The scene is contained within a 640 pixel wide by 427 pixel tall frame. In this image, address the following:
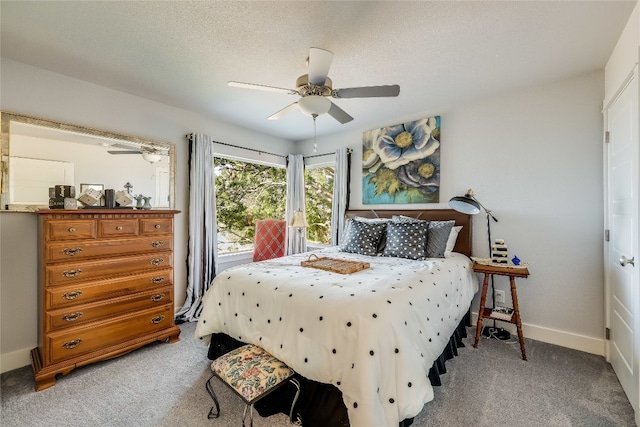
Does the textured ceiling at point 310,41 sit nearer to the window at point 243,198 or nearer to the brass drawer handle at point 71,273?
the window at point 243,198

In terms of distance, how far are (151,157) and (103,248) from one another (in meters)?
1.26

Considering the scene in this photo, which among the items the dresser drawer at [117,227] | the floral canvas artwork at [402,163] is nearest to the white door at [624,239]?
the floral canvas artwork at [402,163]

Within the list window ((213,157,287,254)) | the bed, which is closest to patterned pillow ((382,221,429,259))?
the bed

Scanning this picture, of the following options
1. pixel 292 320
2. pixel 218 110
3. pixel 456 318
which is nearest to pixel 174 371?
pixel 292 320

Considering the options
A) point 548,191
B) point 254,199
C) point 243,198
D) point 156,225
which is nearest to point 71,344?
point 156,225

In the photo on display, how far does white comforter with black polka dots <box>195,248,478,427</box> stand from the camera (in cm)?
137

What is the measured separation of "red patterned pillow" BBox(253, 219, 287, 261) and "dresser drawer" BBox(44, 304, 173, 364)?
1.34 meters

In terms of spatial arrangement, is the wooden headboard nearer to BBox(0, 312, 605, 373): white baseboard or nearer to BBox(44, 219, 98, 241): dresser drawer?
BBox(0, 312, 605, 373): white baseboard

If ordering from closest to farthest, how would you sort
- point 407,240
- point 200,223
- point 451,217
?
point 407,240 < point 451,217 < point 200,223

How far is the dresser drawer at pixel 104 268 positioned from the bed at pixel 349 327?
791 mm

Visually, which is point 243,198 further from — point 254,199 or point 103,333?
point 103,333

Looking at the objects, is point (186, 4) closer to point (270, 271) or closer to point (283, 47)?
point (283, 47)

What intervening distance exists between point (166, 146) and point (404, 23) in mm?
2855

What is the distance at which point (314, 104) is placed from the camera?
206cm
